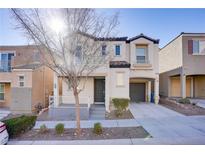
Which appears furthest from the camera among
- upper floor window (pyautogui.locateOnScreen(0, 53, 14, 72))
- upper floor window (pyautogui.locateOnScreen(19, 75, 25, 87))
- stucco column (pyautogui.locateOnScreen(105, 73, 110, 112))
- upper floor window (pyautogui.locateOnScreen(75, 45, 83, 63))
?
upper floor window (pyautogui.locateOnScreen(0, 53, 14, 72))

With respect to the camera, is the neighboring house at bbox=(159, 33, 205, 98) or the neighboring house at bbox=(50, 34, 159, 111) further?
the neighboring house at bbox=(159, 33, 205, 98)

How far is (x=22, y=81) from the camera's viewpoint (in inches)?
543

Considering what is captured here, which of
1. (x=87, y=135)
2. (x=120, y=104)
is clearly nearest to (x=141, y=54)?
(x=120, y=104)

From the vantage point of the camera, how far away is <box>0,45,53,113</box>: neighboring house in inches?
527

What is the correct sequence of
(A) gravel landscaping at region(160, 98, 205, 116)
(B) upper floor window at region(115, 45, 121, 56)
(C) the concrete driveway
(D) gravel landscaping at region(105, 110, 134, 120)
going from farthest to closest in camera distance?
(B) upper floor window at region(115, 45, 121, 56) < (A) gravel landscaping at region(160, 98, 205, 116) < (D) gravel landscaping at region(105, 110, 134, 120) < (C) the concrete driveway

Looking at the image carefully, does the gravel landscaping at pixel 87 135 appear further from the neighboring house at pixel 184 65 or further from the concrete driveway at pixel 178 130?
the neighboring house at pixel 184 65

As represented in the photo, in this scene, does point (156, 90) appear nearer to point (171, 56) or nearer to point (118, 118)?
point (171, 56)

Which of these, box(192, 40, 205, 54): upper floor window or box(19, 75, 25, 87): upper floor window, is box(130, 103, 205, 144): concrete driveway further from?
box(19, 75, 25, 87): upper floor window

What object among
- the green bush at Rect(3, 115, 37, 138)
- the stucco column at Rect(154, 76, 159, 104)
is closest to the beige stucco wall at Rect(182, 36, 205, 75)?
the stucco column at Rect(154, 76, 159, 104)

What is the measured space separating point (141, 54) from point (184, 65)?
377 cm
